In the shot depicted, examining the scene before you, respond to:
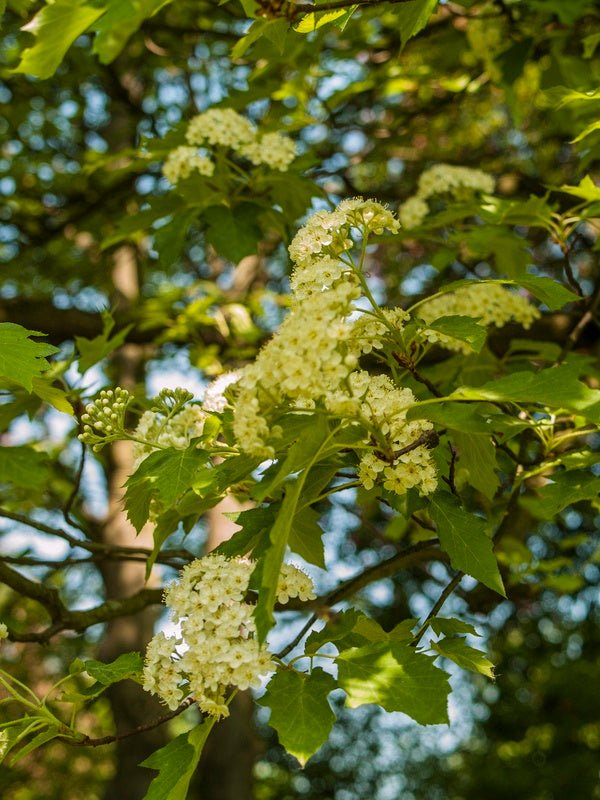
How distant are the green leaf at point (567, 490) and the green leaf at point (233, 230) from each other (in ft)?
4.82

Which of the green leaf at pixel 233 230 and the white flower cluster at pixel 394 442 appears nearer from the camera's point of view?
the white flower cluster at pixel 394 442

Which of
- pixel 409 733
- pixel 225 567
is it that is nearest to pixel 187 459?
pixel 225 567

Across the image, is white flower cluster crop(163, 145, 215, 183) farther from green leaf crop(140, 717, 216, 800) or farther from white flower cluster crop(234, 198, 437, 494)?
green leaf crop(140, 717, 216, 800)

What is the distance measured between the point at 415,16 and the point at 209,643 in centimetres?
159

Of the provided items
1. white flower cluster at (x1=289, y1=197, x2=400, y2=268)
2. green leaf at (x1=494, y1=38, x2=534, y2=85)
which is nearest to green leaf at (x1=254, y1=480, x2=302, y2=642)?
white flower cluster at (x1=289, y1=197, x2=400, y2=268)

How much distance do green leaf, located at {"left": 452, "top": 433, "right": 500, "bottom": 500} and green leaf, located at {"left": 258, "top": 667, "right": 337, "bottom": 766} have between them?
712 millimetres

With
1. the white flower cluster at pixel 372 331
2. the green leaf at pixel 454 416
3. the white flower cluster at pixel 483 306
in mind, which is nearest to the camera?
the green leaf at pixel 454 416

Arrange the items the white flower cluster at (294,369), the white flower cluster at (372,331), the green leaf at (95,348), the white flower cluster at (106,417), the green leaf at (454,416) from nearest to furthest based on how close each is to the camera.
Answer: the white flower cluster at (294,369) < the green leaf at (454,416) < the white flower cluster at (372,331) < the white flower cluster at (106,417) < the green leaf at (95,348)

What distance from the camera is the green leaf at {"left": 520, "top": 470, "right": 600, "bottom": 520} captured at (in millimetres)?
2158

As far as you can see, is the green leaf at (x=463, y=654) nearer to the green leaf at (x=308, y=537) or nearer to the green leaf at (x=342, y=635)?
the green leaf at (x=342, y=635)

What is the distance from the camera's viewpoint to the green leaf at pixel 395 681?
5.16ft

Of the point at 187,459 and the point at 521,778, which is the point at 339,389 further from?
the point at 521,778

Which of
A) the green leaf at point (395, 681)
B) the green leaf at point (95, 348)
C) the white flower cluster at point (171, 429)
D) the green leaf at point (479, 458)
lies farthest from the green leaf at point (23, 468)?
the green leaf at point (395, 681)

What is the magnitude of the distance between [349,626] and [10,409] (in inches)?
69.0
